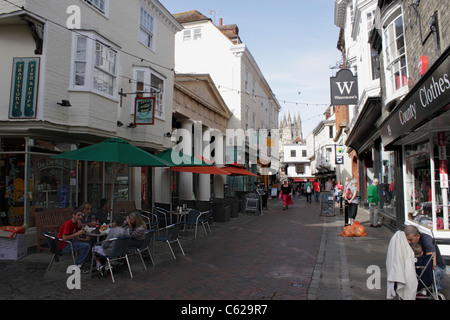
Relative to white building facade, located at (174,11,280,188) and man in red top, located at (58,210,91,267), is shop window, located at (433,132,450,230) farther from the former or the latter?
white building facade, located at (174,11,280,188)

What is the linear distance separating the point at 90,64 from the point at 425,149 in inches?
365

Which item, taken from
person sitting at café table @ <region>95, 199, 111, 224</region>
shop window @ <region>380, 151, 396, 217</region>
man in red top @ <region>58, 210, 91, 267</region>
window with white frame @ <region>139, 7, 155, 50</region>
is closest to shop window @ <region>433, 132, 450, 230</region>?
shop window @ <region>380, 151, 396, 217</region>

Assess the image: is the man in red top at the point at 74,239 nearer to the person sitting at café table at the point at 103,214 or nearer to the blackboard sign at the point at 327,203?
the person sitting at café table at the point at 103,214

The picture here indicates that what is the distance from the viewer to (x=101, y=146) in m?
7.20

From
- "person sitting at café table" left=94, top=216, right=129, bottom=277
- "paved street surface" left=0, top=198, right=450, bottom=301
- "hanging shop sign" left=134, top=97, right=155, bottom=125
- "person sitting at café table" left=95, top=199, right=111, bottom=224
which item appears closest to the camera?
"paved street surface" left=0, top=198, right=450, bottom=301

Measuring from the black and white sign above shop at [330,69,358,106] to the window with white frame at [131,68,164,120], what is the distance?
306 inches

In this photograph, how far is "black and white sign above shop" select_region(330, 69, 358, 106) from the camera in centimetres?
1503

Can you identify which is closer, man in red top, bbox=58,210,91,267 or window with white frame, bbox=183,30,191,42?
man in red top, bbox=58,210,91,267

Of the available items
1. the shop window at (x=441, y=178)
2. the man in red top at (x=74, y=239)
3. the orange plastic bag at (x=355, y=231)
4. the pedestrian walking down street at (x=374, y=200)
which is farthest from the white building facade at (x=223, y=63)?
the man in red top at (x=74, y=239)

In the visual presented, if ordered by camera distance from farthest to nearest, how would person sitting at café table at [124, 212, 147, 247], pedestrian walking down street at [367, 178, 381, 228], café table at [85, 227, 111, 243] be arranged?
pedestrian walking down street at [367, 178, 381, 228], person sitting at café table at [124, 212, 147, 247], café table at [85, 227, 111, 243]

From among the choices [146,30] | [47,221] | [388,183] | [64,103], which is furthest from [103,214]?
[388,183]

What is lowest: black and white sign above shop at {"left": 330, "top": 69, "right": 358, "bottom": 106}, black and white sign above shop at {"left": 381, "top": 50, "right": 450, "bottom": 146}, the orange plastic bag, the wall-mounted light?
the orange plastic bag

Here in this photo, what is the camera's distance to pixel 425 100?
230 inches
